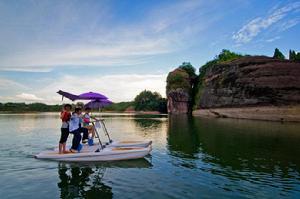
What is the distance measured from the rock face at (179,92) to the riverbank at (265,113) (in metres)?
37.9

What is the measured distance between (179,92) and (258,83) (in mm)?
49611

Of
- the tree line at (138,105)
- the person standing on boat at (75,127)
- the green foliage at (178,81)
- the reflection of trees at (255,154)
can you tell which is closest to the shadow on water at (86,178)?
the person standing on boat at (75,127)

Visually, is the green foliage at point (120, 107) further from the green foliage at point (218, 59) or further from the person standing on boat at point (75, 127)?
the person standing on boat at point (75, 127)

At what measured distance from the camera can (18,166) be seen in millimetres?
15758

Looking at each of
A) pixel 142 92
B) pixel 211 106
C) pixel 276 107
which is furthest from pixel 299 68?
pixel 142 92

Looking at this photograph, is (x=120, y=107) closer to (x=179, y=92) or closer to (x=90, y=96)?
(x=179, y=92)

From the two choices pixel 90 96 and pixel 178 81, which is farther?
pixel 178 81

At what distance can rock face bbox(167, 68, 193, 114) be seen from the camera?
108963 millimetres

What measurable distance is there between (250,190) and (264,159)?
23.9 ft

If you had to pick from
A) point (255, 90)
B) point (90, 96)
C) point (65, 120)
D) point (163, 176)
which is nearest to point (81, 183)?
point (163, 176)

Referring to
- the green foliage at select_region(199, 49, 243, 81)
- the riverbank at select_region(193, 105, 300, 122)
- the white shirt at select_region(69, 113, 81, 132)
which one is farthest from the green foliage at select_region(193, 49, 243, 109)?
the white shirt at select_region(69, 113, 81, 132)

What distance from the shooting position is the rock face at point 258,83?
55562mm

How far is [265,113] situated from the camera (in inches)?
2227

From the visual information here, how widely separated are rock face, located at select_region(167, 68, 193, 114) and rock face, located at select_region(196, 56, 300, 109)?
33.9 meters
